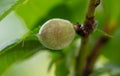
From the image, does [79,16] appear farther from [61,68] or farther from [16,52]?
[16,52]

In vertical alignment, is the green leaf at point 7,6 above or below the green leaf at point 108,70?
above

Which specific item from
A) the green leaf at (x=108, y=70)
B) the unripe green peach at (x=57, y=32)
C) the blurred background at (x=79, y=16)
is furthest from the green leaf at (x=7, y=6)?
the green leaf at (x=108, y=70)

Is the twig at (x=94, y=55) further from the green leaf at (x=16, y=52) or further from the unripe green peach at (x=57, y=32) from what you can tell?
the unripe green peach at (x=57, y=32)

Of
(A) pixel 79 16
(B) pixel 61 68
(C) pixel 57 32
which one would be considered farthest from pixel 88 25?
(A) pixel 79 16

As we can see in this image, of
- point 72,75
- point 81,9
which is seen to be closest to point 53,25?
point 72,75

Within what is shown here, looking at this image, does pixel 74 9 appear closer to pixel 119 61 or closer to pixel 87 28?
pixel 119 61

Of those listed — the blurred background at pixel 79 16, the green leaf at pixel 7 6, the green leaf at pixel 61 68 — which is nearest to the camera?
the green leaf at pixel 7 6

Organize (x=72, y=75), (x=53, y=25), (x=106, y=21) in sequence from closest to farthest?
1. (x=53, y=25)
2. (x=72, y=75)
3. (x=106, y=21)

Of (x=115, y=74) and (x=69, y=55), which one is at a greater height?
(x=69, y=55)
